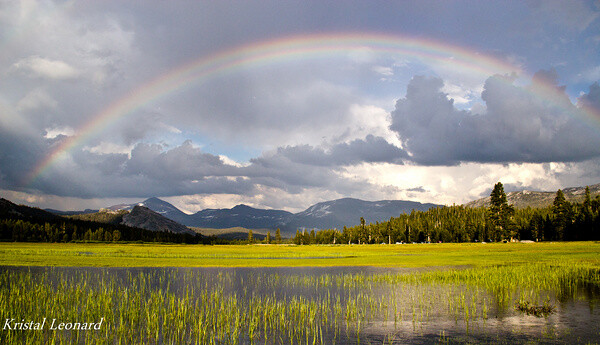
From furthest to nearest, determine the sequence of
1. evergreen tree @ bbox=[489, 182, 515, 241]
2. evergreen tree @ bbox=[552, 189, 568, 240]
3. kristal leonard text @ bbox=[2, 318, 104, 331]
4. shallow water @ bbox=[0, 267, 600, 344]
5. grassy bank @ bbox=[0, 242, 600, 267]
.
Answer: evergreen tree @ bbox=[489, 182, 515, 241] < evergreen tree @ bbox=[552, 189, 568, 240] < grassy bank @ bbox=[0, 242, 600, 267] < shallow water @ bbox=[0, 267, 600, 344] < kristal leonard text @ bbox=[2, 318, 104, 331]

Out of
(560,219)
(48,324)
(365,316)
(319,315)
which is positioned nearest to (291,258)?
(319,315)

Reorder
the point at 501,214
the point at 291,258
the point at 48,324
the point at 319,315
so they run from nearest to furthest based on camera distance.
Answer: the point at 48,324, the point at 319,315, the point at 291,258, the point at 501,214

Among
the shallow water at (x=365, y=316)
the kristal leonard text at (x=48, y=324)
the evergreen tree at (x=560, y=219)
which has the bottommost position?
the shallow water at (x=365, y=316)

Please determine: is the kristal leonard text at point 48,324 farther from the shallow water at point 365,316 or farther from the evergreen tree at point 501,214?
the evergreen tree at point 501,214

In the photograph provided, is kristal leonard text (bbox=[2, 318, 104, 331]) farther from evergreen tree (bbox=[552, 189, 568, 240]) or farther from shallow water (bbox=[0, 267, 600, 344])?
evergreen tree (bbox=[552, 189, 568, 240])

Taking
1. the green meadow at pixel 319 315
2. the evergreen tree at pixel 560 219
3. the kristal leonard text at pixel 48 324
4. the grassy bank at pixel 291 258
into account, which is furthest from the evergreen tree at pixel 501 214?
the kristal leonard text at pixel 48 324

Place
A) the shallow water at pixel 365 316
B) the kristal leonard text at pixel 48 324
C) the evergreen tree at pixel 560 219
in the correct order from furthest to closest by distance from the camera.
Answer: the evergreen tree at pixel 560 219
the shallow water at pixel 365 316
the kristal leonard text at pixel 48 324

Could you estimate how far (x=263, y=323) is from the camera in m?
23.0

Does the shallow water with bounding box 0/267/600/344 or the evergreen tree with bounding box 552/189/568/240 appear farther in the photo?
the evergreen tree with bounding box 552/189/568/240

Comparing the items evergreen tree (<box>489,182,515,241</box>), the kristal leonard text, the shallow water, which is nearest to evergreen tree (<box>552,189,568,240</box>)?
evergreen tree (<box>489,182,515,241</box>)

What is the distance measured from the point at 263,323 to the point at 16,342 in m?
12.5

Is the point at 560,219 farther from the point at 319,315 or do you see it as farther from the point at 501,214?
the point at 319,315

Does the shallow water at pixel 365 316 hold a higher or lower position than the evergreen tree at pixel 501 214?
lower

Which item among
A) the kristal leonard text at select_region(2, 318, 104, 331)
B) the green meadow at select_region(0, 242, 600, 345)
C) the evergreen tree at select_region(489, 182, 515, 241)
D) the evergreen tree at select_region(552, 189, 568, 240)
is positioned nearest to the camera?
the kristal leonard text at select_region(2, 318, 104, 331)
